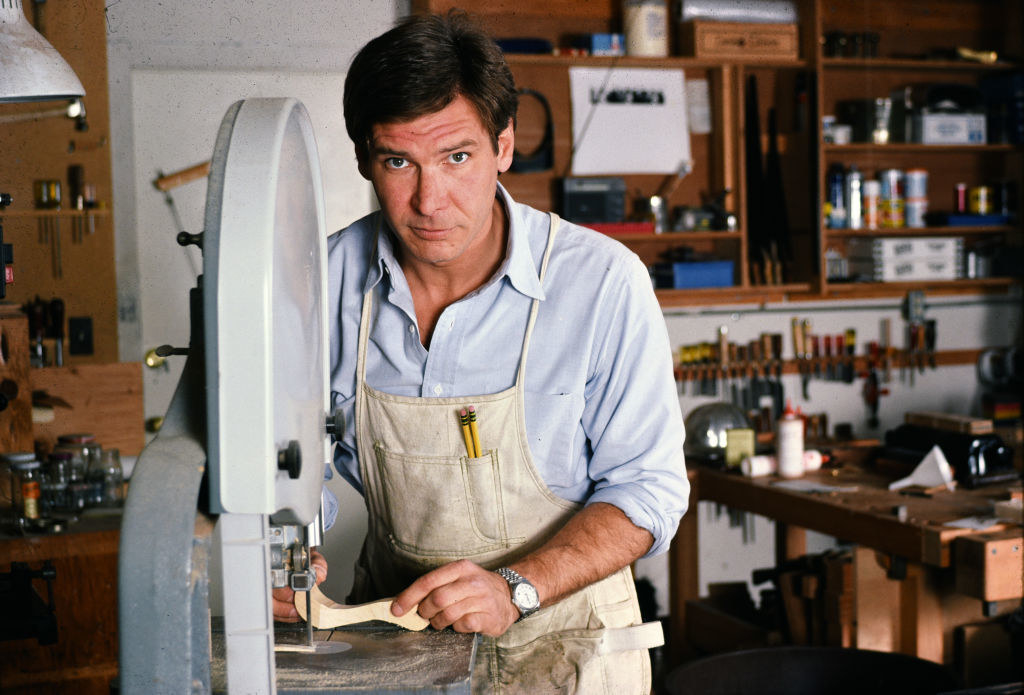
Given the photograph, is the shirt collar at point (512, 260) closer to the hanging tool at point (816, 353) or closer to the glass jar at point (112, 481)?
the glass jar at point (112, 481)

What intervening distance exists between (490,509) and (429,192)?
1.62 ft

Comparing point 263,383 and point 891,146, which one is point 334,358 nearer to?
point 263,383

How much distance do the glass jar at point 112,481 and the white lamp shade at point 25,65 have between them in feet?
3.89

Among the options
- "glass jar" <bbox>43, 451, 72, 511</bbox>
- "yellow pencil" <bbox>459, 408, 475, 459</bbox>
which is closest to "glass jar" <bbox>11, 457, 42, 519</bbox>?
"glass jar" <bbox>43, 451, 72, 511</bbox>

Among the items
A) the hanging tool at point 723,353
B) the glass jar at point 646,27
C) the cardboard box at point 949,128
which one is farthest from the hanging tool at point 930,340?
the glass jar at point 646,27

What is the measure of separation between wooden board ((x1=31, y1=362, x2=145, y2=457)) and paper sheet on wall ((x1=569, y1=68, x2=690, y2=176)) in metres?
1.89

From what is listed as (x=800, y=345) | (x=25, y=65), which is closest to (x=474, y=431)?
(x=25, y=65)

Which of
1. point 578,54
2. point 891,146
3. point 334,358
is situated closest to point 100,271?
point 578,54

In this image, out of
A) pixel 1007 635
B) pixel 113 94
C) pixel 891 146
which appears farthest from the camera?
pixel 891 146

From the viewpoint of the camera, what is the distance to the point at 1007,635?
3.12 meters

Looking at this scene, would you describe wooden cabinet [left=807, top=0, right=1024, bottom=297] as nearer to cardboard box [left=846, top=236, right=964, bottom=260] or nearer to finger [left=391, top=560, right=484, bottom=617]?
cardboard box [left=846, top=236, right=964, bottom=260]

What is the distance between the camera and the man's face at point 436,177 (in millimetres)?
1353

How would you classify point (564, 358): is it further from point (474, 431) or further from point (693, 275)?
point (693, 275)

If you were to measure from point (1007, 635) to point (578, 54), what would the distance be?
8.34 ft
